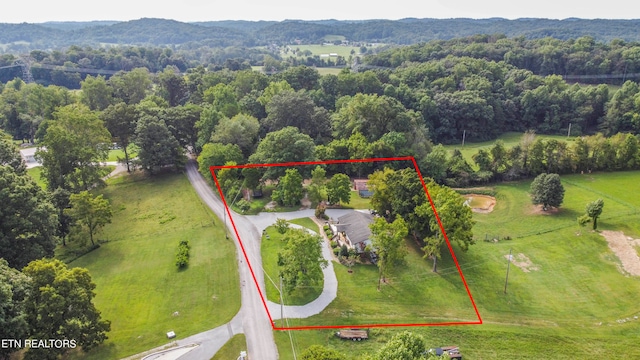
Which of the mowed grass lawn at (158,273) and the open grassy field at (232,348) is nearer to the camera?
the open grassy field at (232,348)

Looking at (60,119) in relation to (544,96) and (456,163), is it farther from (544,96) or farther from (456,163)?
(544,96)

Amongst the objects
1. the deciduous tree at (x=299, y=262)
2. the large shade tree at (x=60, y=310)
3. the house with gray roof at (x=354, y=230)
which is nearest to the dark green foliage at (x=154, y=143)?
the house with gray roof at (x=354, y=230)

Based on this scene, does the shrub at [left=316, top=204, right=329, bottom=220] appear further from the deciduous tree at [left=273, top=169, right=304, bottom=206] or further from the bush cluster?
the bush cluster

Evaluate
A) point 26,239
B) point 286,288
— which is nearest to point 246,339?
point 286,288

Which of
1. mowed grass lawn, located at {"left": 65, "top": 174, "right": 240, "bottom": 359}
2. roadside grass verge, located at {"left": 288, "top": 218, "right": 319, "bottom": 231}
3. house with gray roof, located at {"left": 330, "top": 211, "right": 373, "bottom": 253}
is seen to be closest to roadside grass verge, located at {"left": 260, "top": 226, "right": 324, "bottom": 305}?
mowed grass lawn, located at {"left": 65, "top": 174, "right": 240, "bottom": 359}

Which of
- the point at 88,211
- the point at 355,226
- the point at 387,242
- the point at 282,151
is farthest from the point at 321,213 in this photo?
the point at 88,211

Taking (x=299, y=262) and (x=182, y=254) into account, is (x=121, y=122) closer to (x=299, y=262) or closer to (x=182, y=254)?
(x=182, y=254)

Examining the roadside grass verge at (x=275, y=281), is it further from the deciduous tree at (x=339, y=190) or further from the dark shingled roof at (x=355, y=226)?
the deciduous tree at (x=339, y=190)
